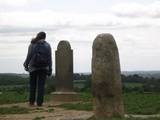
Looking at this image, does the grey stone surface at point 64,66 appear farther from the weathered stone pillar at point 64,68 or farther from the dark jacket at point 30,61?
the dark jacket at point 30,61

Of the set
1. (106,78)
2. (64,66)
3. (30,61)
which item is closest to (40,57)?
(30,61)

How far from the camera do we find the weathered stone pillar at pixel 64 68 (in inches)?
866

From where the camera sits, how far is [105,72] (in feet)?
44.4

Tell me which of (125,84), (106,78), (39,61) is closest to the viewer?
(106,78)

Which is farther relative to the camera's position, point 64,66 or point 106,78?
point 64,66

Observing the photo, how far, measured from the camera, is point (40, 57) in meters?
18.2

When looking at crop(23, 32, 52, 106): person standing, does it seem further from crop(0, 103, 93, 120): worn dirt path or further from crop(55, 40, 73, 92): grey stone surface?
crop(55, 40, 73, 92): grey stone surface

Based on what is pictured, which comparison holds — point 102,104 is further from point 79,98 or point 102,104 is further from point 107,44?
point 79,98

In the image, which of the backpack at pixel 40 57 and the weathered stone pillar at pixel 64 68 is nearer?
the backpack at pixel 40 57

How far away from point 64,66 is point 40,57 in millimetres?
3856

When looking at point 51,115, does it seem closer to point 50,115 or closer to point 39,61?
point 50,115

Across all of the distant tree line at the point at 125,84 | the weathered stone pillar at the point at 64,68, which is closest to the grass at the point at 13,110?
the weathered stone pillar at the point at 64,68

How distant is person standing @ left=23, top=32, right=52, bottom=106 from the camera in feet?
59.8

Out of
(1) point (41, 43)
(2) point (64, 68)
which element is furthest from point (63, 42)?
(1) point (41, 43)
